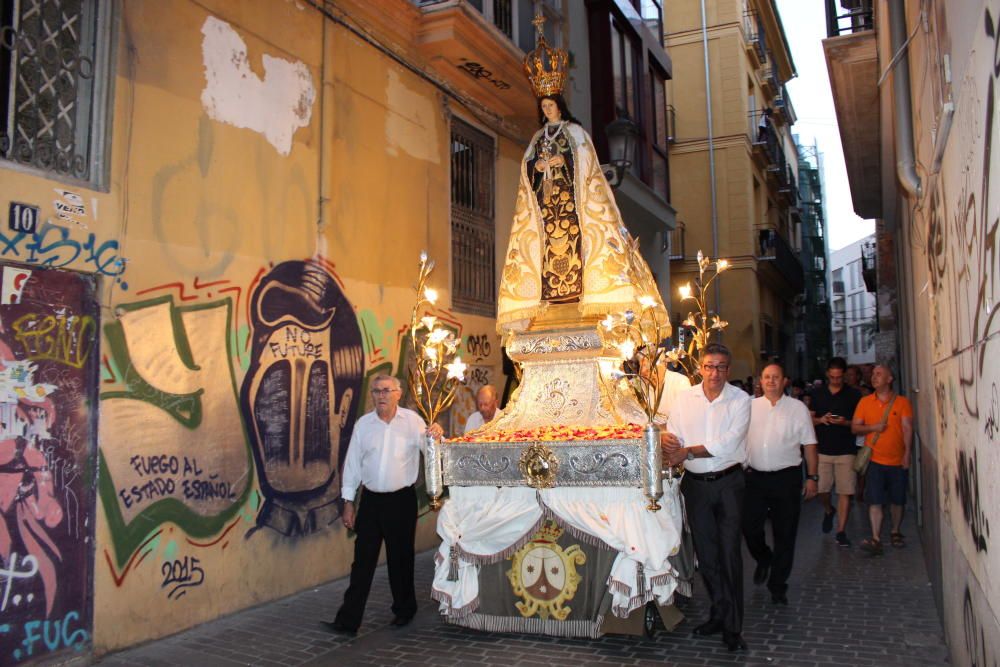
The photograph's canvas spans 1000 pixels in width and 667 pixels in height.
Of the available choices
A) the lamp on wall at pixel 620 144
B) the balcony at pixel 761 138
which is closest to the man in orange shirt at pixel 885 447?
the lamp on wall at pixel 620 144

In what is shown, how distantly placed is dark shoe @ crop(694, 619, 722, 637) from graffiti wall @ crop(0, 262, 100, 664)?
4091 millimetres

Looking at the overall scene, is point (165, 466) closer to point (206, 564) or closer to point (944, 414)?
point (206, 564)

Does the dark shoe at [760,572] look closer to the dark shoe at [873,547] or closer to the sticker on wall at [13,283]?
the dark shoe at [873,547]

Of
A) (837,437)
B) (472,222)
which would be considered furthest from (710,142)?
(837,437)

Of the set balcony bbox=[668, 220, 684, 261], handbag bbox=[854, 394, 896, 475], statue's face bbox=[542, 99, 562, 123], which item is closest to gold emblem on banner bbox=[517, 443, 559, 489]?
statue's face bbox=[542, 99, 562, 123]

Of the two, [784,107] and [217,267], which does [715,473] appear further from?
[784,107]

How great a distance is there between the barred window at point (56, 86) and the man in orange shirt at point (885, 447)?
7526mm

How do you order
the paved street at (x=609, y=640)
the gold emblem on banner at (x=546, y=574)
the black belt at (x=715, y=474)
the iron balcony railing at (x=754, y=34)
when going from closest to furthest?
1. the paved street at (x=609, y=640)
2. the black belt at (x=715, y=474)
3. the gold emblem on banner at (x=546, y=574)
4. the iron balcony railing at (x=754, y=34)

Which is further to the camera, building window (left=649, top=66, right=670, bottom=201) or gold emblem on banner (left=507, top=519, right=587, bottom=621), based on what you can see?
building window (left=649, top=66, right=670, bottom=201)

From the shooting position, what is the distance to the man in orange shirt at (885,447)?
8484mm

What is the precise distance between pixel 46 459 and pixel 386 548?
237cm

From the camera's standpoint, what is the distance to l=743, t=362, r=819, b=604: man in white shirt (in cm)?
681

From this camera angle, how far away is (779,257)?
26.6 meters

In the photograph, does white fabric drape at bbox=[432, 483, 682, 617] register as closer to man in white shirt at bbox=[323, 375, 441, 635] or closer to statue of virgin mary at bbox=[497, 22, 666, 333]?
man in white shirt at bbox=[323, 375, 441, 635]
